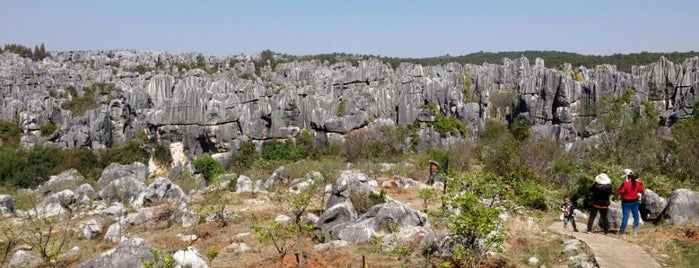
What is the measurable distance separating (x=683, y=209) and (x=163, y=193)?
1378 cm

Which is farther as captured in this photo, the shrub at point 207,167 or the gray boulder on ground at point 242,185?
the shrub at point 207,167

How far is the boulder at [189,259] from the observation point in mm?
6539

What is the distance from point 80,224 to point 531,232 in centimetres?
1045

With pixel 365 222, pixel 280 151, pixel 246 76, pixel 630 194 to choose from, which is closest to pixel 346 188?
pixel 365 222

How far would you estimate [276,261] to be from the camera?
7992 mm

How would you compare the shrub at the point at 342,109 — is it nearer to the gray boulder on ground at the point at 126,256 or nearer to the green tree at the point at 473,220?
the green tree at the point at 473,220

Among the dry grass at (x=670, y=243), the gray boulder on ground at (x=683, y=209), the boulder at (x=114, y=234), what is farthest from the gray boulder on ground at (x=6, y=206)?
the gray boulder on ground at (x=683, y=209)

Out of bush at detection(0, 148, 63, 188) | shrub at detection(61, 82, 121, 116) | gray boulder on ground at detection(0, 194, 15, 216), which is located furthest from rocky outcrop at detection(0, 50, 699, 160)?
gray boulder on ground at detection(0, 194, 15, 216)

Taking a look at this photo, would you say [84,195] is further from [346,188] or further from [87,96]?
[87,96]

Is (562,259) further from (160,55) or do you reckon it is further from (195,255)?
(160,55)

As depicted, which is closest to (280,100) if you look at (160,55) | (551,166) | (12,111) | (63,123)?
(63,123)

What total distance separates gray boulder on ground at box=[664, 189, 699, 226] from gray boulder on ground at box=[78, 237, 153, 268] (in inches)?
348

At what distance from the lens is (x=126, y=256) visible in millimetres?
6324

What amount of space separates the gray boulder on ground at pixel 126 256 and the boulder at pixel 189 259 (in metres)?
0.35
